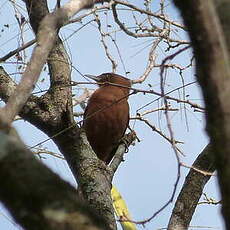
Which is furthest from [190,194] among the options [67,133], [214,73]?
[214,73]

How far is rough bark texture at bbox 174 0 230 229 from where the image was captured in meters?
1.10

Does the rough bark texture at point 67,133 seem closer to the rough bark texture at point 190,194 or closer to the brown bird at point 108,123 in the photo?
the rough bark texture at point 190,194

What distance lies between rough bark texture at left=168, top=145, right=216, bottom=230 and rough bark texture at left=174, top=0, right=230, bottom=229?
7.03ft

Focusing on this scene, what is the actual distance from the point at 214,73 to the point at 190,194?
7.79 ft

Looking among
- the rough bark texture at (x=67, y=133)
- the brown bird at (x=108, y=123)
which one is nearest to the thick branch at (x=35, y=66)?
the rough bark texture at (x=67, y=133)

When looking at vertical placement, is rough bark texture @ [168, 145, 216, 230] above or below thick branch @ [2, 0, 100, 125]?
below

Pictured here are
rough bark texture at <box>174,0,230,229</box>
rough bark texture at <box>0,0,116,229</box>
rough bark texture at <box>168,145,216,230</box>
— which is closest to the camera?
rough bark texture at <box>174,0,230,229</box>

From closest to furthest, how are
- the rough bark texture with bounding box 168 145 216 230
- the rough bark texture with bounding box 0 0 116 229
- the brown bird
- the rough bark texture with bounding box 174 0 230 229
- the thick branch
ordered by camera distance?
the rough bark texture with bounding box 174 0 230 229 < the thick branch < the rough bark texture with bounding box 0 0 116 229 < the rough bark texture with bounding box 168 145 216 230 < the brown bird

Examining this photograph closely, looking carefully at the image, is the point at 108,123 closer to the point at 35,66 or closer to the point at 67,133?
the point at 67,133

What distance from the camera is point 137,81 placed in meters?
3.50

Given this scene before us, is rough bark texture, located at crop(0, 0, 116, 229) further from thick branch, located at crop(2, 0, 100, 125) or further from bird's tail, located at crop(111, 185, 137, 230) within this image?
thick branch, located at crop(2, 0, 100, 125)

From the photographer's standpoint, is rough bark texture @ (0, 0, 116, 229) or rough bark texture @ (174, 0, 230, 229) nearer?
rough bark texture @ (174, 0, 230, 229)

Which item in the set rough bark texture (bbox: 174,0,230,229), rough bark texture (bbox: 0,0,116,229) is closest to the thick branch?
rough bark texture (bbox: 174,0,230,229)

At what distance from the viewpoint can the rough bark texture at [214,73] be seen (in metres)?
1.10
